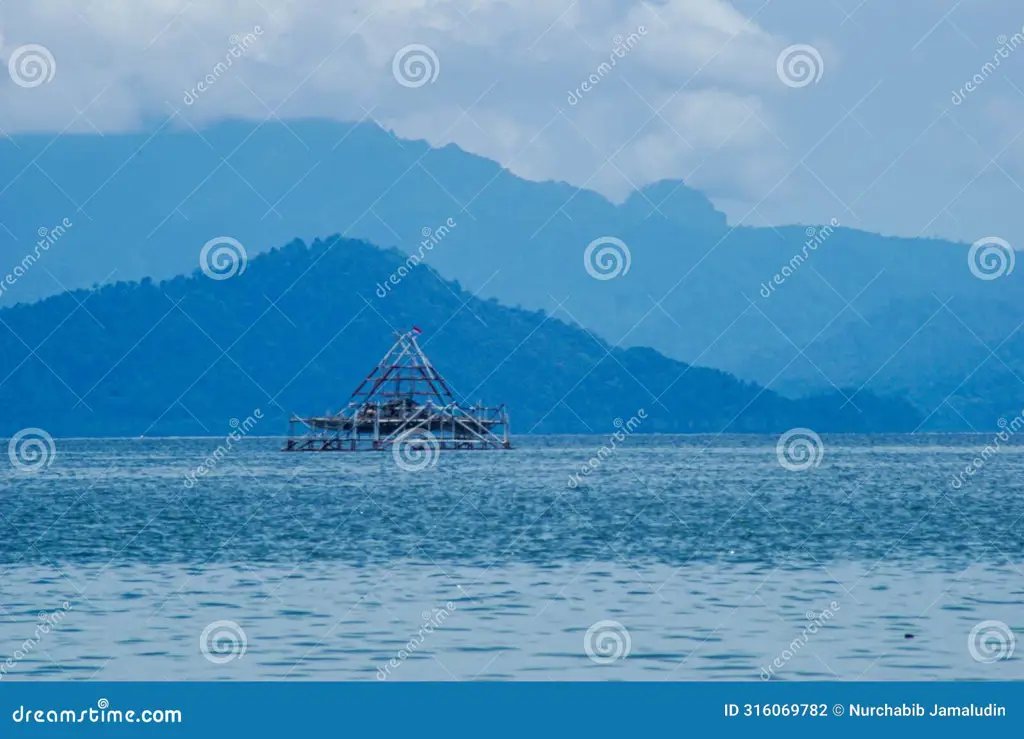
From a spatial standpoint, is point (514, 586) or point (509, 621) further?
point (514, 586)

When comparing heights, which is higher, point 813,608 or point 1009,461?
point 1009,461

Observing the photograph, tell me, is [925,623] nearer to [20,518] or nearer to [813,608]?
[813,608]

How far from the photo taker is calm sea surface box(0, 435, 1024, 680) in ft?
81.1

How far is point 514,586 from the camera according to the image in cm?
3338

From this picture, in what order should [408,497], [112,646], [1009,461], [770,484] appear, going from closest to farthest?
1. [112,646]
2. [408,497]
3. [770,484]
4. [1009,461]

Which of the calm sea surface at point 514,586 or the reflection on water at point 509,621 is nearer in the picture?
the reflection on water at point 509,621

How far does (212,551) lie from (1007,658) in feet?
78.2

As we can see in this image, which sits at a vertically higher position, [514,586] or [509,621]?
[514,586]

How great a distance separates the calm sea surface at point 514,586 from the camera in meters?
24.7

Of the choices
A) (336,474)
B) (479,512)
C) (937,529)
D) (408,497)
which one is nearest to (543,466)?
(336,474)

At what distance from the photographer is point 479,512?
57.8 meters

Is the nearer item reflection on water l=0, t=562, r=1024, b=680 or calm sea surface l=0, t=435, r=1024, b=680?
reflection on water l=0, t=562, r=1024, b=680

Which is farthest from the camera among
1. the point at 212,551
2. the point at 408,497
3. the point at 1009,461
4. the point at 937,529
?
the point at 1009,461

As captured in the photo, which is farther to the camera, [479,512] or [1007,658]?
[479,512]
